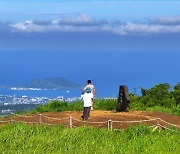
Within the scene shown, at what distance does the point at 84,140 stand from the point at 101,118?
261 inches

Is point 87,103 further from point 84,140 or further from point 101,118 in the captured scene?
point 84,140

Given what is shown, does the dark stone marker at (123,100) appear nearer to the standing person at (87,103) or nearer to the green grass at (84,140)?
the standing person at (87,103)

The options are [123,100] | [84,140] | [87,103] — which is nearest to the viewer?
[84,140]

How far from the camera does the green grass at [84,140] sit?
2202 centimetres

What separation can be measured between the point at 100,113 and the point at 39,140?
9148 mm

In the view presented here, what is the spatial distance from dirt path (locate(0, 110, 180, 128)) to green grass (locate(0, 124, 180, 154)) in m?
2.18

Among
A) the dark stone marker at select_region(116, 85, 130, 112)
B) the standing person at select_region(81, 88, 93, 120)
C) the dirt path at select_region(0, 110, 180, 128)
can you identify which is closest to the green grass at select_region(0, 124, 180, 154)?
the dirt path at select_region(0, 110, 180, 128)

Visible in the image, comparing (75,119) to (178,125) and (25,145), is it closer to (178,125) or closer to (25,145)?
(178,125)

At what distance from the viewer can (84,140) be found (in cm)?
2411

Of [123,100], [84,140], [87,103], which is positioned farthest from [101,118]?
[84,140]

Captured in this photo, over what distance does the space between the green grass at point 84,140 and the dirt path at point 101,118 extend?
2.18m

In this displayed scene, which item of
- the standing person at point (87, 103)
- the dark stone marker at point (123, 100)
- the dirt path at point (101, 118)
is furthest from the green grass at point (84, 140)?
the dark stone marker at point (123, 100)

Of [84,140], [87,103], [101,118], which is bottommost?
[84,140]

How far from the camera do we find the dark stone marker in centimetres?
3325
